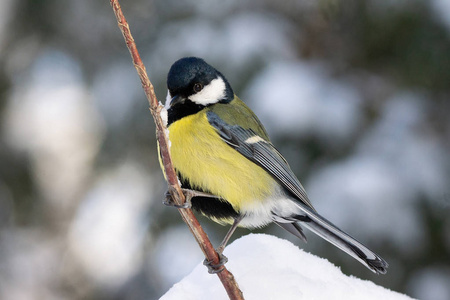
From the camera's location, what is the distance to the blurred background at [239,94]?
3047 mm

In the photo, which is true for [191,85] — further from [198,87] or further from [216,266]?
[216,266]

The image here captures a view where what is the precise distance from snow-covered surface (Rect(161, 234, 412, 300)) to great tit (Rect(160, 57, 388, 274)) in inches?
8.7

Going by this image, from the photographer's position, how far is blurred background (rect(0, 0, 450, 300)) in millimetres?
3047

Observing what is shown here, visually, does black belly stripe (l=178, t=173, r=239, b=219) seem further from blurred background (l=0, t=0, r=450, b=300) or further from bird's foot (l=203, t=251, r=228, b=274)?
blurred background (l=0, t=0, r=450, b=300)

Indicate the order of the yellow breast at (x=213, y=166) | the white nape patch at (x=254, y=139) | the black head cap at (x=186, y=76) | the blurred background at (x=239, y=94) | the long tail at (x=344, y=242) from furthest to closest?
the blurred background at (x=239, y=94) → the white nape patch at (x=254, y=139) → the black head cap at (x=186, y=76) → the yellow breast at (x=213, y=166) → the long tail at (x=344, y=242)

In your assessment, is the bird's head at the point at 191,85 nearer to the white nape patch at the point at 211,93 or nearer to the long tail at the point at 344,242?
the white nape patch at the point at 211,93

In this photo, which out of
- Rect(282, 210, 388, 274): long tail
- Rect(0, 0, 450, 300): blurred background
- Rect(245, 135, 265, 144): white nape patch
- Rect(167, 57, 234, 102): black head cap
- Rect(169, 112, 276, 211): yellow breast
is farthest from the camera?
Rect(0, 0, 450, 300): blurred background

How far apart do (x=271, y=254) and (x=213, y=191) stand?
15.0 inches

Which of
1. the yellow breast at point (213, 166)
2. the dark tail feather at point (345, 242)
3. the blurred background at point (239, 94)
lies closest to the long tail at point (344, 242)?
the dark tail feather at point (345, 242)

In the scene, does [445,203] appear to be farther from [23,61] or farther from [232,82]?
[23,61]

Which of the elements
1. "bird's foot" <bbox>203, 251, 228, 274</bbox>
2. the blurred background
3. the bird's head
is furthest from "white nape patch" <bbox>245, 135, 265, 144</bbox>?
the blurred background

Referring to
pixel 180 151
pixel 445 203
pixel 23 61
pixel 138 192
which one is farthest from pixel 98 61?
pixel 445 203

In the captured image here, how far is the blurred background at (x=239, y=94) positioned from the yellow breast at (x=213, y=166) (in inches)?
43.9

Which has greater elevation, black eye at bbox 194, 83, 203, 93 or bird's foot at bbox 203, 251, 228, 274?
black eye at bbox 194, 83, 203, 93
